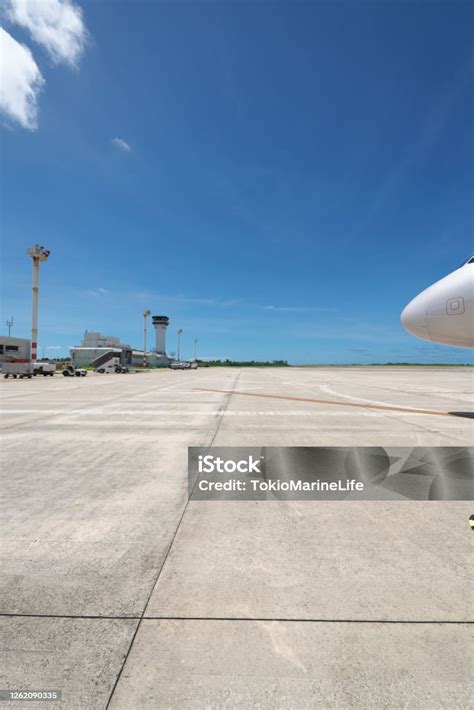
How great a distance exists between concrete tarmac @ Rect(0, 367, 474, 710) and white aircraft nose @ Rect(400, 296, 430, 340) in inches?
307

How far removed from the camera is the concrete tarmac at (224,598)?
5.90 ft

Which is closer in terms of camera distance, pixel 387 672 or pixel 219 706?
pixel 219 706

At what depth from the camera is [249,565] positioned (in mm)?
2865

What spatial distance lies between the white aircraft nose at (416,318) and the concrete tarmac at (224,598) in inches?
307

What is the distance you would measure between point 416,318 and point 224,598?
1057 centimetres

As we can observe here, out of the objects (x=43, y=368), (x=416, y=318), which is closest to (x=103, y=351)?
(x=43, y=368)

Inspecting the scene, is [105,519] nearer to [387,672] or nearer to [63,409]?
[387,672]

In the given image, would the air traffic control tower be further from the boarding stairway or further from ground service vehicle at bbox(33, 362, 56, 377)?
ground service vehicle at bbox(33, 362, 56, 377)

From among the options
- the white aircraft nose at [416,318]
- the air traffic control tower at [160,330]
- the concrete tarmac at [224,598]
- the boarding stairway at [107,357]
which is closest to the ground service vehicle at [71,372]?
the boarding stairway at [107,357]

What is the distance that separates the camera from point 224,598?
2457 mm

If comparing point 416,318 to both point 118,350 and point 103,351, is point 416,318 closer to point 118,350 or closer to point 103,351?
point 118,350

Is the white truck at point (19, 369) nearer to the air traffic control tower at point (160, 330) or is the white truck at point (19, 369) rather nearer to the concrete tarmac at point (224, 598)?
the concrete tarmac at point (224, 598)

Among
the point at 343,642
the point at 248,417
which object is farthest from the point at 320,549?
the point at 248,417

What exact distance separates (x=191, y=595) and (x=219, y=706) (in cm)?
85
